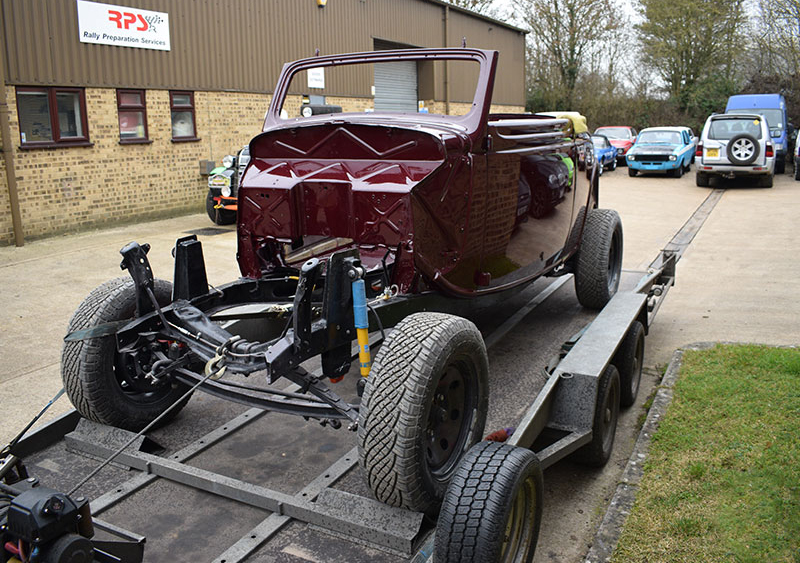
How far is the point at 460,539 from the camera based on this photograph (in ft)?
8.26

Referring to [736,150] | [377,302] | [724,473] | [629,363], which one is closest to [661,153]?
[736,150]

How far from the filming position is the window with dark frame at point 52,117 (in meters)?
11.3

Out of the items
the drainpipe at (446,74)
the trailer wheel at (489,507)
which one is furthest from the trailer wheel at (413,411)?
the drainpipe at (446,74)

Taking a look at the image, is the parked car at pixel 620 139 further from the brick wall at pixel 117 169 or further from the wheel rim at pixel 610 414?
the wheel rim at pixel 610 414

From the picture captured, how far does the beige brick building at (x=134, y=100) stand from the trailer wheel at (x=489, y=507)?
10395mm

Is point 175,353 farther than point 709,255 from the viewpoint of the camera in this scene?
No

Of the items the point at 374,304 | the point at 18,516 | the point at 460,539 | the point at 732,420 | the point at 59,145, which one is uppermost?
the point at 59,145

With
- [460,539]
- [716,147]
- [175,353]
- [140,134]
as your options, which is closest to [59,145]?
[140,134]

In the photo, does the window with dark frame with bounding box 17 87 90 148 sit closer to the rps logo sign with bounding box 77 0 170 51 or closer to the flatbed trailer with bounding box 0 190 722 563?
the rps logo sign with bounding box 77 0 170 51

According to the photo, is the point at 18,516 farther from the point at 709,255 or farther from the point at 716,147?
the point at 716,147

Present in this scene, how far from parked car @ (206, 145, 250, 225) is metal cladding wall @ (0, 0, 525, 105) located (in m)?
2.57

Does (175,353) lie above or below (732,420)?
above

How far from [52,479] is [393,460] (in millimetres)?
1753

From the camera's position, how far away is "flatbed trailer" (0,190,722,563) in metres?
2.92
